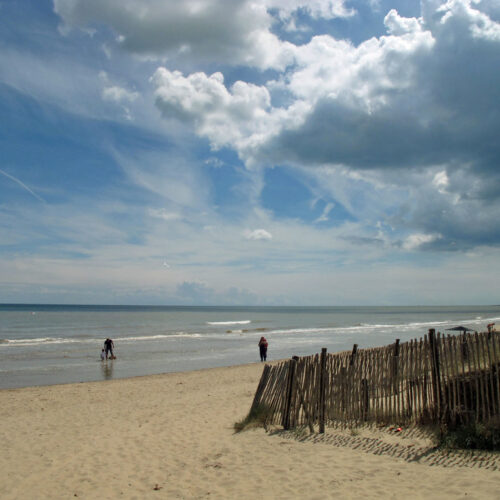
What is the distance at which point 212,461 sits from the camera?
7.55 metres

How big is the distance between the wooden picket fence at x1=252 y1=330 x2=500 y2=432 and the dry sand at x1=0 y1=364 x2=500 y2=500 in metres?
0.40

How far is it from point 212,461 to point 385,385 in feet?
11.3

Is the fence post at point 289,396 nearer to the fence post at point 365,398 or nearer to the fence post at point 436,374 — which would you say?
the fence post at point 365,398

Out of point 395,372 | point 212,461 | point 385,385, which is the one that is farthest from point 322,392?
point 212,461

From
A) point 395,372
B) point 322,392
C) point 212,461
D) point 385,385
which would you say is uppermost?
point 395,372

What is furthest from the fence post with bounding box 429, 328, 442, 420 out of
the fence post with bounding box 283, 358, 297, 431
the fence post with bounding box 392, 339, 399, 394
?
the fence post with bounding box 283, 358, 297, 431

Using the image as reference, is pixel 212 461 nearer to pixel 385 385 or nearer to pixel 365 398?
pixel 365 398

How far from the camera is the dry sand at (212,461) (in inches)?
237

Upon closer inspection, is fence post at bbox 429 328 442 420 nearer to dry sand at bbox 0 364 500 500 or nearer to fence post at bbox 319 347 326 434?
dry sand at bbox 0 364 500 500

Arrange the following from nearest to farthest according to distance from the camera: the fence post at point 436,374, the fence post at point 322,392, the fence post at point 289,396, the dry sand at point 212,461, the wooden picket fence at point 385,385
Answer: the dry sand at point 212,461
the wooden picket fence at point 385,385
the fence post at point 436,374
the fence post at point 322,392
the fence post at point 289,396

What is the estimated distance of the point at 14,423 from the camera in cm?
1162

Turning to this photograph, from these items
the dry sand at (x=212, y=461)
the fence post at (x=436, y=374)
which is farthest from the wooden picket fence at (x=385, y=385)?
the dry sand at (x=212, y=461)

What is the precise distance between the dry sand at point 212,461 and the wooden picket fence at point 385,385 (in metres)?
0.40

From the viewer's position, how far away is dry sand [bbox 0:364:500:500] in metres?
6.01
